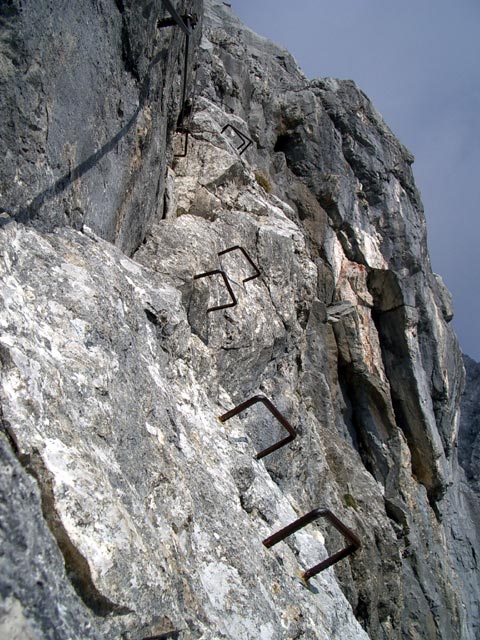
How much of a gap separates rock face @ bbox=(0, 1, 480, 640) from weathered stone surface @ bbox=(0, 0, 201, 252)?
0.18 ft

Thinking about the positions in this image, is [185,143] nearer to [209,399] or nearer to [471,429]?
[209,399]

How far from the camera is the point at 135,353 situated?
13.8 feet

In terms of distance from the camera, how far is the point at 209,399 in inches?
235

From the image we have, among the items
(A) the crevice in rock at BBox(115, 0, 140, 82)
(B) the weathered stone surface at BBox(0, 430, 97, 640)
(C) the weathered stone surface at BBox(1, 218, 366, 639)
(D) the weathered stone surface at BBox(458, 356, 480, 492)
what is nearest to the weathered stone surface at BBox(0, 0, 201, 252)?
(A) the crevice in rock at BBox(115, 0, 140, 82)

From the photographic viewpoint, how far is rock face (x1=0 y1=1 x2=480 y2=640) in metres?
2.45

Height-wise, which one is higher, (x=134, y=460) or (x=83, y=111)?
(x=83, y=111)

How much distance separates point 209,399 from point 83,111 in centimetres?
316

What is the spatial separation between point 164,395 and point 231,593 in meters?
1.56

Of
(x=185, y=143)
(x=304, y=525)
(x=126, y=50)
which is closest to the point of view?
(x=304, y=525)

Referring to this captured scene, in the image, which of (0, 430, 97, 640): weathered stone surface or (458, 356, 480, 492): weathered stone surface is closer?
(0, 430, 97, 640): weathered stone surface

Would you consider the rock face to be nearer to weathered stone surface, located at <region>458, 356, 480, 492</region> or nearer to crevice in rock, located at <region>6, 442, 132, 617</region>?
crevice in rock, located at <region>6, 442, 132, 617</region>

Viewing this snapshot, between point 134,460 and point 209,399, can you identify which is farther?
point 209,399

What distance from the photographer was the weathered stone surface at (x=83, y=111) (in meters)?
3.36

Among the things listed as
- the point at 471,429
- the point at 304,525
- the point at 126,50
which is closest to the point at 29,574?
the point at 304,525
